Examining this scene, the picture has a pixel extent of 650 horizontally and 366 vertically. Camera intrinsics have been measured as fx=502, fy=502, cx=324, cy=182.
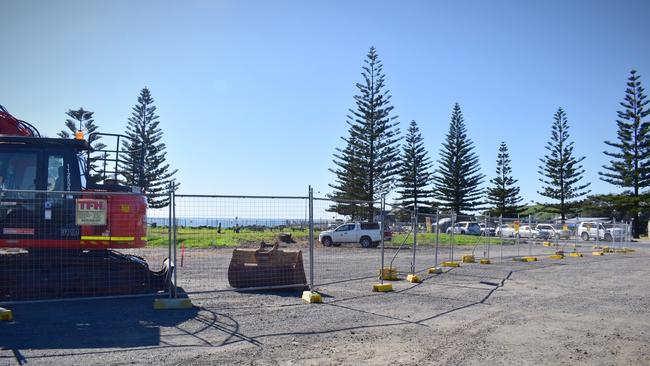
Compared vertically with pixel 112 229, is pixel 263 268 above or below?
below

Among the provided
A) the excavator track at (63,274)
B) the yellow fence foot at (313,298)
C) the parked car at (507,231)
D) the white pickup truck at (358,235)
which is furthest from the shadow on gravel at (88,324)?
the white pickup truck at (358,235)

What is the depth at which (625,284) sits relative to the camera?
41.5ft

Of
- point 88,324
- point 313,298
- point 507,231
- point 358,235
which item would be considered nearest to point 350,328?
point 313,298

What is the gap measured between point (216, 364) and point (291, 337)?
4.48ft

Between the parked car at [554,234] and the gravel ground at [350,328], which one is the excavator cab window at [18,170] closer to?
the gravel ground at [350,328]

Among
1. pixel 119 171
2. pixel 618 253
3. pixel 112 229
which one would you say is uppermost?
pixel 119 171

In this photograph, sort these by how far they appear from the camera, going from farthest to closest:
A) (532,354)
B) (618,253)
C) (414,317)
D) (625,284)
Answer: (618,253)
(625,284)
(414,317)
(532,354)

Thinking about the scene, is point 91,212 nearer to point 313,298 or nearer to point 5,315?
point 5,315

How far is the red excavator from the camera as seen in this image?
8352 mm

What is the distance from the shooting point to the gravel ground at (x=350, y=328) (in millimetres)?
5746

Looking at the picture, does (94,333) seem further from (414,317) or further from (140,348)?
(414,317)

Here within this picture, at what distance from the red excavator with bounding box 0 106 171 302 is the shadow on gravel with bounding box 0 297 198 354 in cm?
36

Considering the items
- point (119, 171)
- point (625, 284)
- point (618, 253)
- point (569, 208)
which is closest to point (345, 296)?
point (119, 171)

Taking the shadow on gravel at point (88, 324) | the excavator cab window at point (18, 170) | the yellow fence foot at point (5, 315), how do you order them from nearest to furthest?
the shadow on gravel at point (88, 324)
the yellow fence foot at point (5, 315)
the excavator cab window at point (18, 170)
